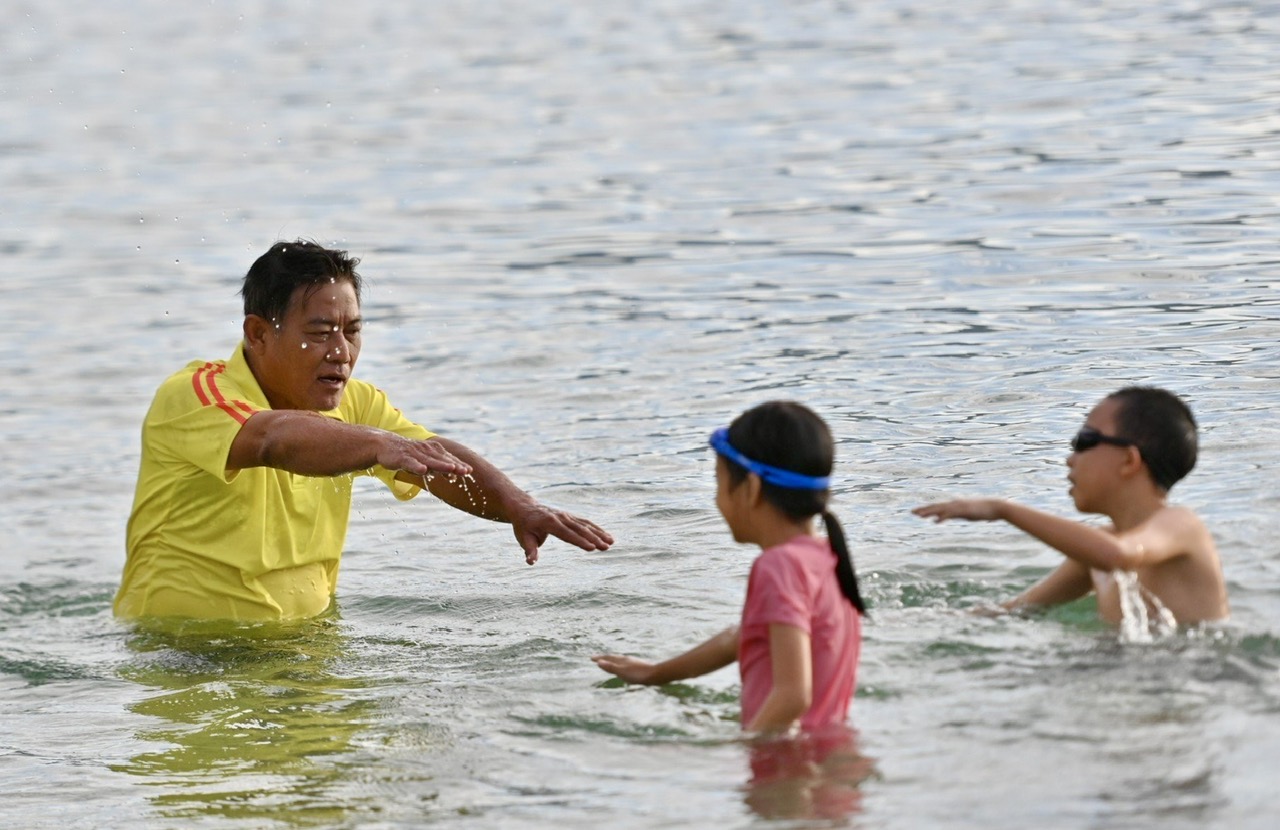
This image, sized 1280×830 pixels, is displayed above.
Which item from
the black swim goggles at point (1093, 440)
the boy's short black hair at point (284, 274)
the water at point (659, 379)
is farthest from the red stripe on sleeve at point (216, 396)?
the black swim goggles at point (1093, 440)

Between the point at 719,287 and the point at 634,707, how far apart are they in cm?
800

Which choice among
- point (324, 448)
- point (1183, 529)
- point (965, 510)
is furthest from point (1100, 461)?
point (324, 448)

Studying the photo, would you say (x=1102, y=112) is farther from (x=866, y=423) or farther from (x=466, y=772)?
(x=466, y=772)

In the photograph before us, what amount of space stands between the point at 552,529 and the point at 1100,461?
80.2 inches

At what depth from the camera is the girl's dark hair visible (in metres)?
5.43

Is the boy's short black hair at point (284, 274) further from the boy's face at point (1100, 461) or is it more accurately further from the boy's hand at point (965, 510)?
the boy's face at point (1100, 461)

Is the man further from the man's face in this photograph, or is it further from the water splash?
the water splash

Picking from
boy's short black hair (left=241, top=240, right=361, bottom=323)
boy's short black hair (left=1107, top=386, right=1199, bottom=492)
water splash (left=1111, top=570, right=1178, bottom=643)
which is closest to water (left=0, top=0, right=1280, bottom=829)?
water splash (left=1111, top=570, right=1178, bottom=643)

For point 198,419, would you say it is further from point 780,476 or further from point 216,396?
point 780,476

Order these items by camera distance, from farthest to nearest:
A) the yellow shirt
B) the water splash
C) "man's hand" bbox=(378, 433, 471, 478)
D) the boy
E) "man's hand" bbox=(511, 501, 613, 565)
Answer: the yellow shirt < "man's hand" bbox=(511, 501, 613, 565) < "man's hand" bbox=(378, 433, 471, 478) < the water splash < the boy

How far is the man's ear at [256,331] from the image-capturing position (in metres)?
7.53

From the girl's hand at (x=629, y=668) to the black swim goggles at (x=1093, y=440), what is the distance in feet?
5.09

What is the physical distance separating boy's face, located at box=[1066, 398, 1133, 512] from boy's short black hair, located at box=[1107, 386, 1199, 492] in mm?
31

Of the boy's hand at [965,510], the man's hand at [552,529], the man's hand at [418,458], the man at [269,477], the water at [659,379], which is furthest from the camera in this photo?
the man at [269,477]
